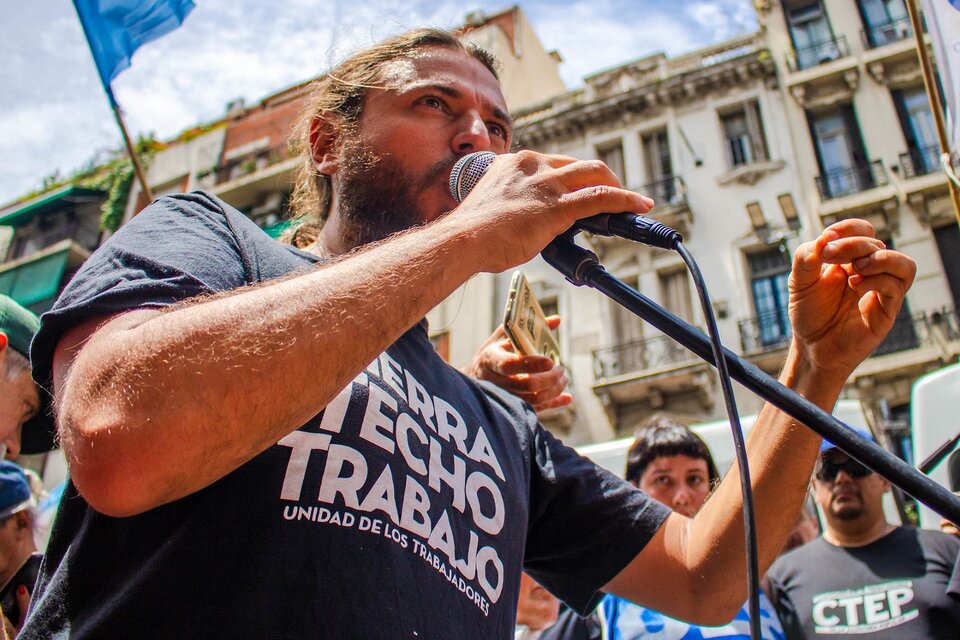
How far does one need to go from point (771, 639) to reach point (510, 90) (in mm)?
20548

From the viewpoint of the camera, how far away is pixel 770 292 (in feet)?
52.9

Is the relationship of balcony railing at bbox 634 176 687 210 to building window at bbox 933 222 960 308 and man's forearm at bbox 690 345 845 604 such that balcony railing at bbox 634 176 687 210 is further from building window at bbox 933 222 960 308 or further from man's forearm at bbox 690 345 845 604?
man's forearm at bbox 690 345 845 604

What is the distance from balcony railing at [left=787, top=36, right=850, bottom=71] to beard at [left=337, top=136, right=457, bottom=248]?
17440 mm

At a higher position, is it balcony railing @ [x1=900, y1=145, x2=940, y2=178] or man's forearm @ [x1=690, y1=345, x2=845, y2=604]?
Result: balcony railing @ [x1=900, y1=145, x2=940, y2=178]

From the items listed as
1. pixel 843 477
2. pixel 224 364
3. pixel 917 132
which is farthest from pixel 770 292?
pixel 224 364

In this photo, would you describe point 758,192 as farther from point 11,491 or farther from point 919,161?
point 11,491

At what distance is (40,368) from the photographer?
1.26 m

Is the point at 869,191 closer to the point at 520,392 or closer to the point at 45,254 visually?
the point at 520,392

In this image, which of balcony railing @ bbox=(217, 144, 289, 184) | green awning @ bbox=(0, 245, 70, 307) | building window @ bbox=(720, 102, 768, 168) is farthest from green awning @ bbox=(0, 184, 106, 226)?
building window @ bbox=(720, 102, 768, 168)

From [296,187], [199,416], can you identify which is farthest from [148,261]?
[296,187]

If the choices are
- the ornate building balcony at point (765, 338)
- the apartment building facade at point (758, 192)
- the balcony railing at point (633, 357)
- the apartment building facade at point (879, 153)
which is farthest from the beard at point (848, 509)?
the balcony railing at point (633, 357)

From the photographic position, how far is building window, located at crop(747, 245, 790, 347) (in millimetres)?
15469

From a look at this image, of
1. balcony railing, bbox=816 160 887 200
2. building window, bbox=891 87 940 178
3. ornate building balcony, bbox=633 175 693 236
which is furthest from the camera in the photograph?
ornate building balcony, bbox=633 175 693 236

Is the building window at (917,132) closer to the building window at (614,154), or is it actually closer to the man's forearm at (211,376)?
the building window at (614,154)
